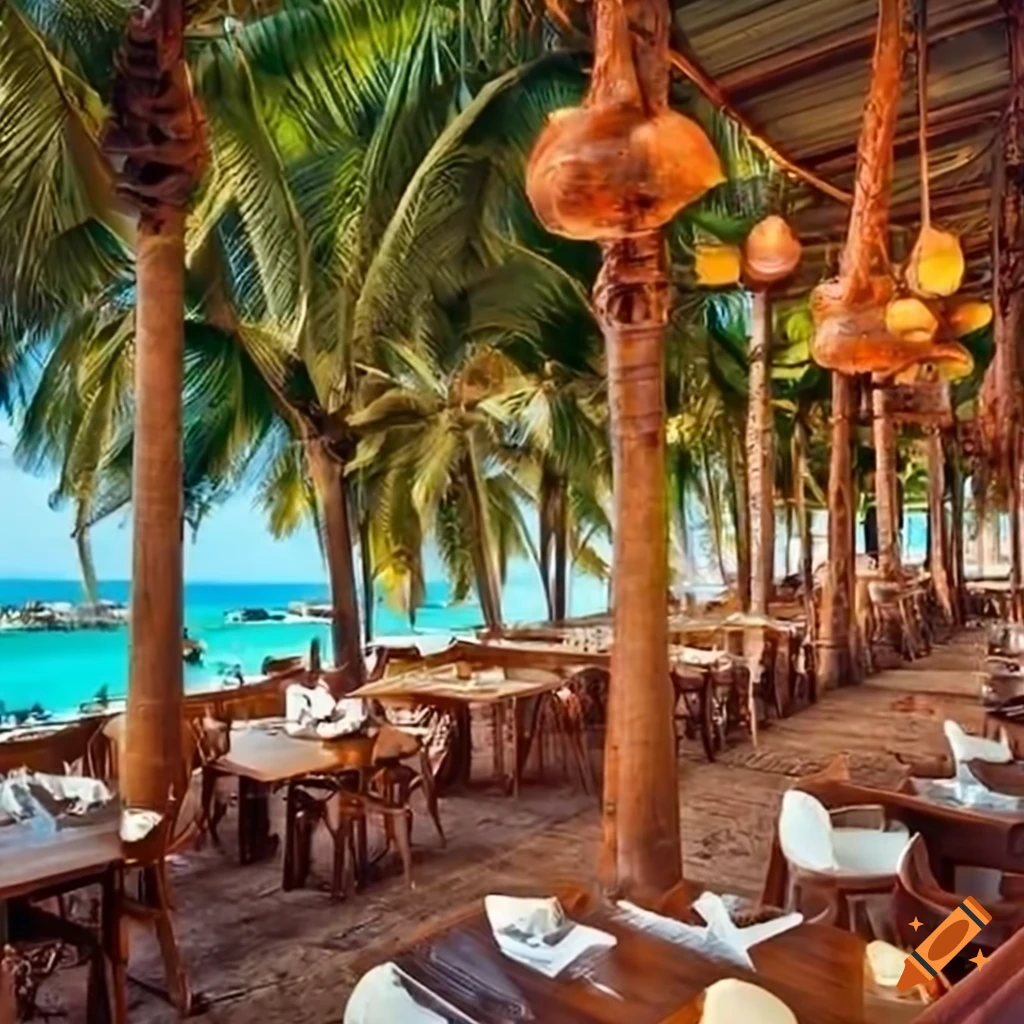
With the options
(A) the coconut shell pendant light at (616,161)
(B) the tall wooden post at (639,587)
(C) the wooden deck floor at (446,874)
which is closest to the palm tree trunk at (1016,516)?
(C) the wooden deck floor at (446,874)

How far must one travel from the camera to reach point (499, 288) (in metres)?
8.98

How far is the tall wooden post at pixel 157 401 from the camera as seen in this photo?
3.82 metres

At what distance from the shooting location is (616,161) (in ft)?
8.84

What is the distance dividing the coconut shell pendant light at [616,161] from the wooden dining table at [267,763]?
107 inches

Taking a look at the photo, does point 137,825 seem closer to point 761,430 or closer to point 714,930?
point 714,930

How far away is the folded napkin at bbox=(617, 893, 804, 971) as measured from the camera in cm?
205

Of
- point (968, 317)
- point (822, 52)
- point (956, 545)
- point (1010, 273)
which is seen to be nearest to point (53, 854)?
point (1010, 273)

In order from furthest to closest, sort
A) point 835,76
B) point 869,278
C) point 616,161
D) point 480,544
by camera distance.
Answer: point 480,544, point 835,76, point 869,278, point 616,161

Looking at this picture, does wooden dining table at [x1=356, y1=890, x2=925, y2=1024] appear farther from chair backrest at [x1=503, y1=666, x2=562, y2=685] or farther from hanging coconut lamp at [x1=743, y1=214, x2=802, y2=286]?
chair backrest at [x1=503, y1=666, x2=562, y2=685]

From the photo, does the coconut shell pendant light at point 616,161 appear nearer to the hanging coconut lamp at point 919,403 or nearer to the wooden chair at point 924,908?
the wooden chair at point 924,908

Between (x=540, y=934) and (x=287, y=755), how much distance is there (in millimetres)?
2893

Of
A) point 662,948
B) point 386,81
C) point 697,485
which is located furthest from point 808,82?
point 697,485

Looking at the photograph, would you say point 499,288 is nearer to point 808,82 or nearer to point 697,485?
point 808,82

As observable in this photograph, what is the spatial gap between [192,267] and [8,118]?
302 centimetres
